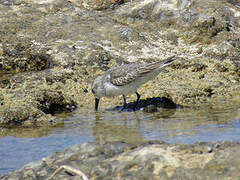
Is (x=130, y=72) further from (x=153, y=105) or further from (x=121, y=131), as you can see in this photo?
(x=121, y=131)

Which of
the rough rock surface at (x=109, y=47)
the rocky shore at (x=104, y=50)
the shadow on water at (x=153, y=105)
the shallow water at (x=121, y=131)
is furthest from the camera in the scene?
the rough rock surface at (x=109, y=47)

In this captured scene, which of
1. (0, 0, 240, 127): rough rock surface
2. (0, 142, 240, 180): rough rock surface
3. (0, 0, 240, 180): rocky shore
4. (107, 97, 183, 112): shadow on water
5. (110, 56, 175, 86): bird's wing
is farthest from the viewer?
(0, 0, 240, 127): rough rock surface

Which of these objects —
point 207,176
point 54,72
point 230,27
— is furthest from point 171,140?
point 230,27

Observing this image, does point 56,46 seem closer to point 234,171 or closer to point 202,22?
point 202,22

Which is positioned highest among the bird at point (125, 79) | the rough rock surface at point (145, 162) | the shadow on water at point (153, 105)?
the bird at point (125, 79)

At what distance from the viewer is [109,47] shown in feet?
36.0

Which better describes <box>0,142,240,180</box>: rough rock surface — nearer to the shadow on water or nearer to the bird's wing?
the shadow on water

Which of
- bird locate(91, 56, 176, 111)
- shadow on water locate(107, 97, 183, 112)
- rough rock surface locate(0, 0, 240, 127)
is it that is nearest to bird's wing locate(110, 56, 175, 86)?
bird locate(91, 56, 176, 111)

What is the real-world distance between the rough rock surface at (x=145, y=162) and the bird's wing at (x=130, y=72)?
4090mm

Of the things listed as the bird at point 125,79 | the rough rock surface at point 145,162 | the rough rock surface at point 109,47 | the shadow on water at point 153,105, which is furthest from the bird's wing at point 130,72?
the rough rock surface at point 145,162

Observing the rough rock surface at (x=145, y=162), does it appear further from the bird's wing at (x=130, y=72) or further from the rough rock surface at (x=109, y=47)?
the bird's wing at (x=130, y=72)

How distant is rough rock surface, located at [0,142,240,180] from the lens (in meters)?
3.67

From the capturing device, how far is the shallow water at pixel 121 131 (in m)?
5.79

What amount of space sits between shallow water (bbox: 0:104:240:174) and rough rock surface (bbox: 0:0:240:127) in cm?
83
